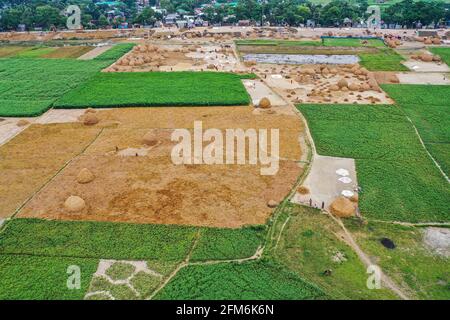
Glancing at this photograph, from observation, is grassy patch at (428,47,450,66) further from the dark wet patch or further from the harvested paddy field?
the dark wet patch

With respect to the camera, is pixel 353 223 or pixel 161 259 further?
pixel 353 223

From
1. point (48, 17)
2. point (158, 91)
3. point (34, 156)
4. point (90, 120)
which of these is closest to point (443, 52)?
point (158, 91)

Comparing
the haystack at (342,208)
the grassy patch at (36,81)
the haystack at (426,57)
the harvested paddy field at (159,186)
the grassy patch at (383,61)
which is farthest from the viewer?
the haystack at (426,57)

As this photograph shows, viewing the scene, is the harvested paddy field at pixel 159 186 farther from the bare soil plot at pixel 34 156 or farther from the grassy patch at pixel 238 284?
the grassy patch at pixel 238 284

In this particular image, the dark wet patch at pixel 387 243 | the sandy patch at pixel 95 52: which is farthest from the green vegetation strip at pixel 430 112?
the sandy patch at pixel 95 52

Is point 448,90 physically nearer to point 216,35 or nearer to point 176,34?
point 216,35
